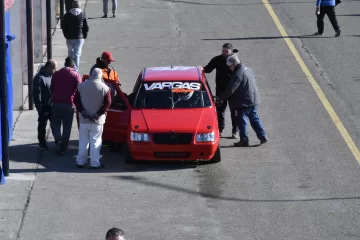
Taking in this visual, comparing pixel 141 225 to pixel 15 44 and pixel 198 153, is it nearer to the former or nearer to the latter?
pixel 198 153

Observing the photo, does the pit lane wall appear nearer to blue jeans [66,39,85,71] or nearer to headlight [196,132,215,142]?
→ blue jeans [66,39,85,71]

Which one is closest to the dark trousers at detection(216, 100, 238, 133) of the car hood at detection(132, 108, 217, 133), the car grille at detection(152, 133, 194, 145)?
the car hood at detection(132, 108, 217, 133)

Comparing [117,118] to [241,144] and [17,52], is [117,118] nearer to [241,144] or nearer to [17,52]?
[241,144]

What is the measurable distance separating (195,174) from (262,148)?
1983mm

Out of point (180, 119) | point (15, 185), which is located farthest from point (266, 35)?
point (15, 185)

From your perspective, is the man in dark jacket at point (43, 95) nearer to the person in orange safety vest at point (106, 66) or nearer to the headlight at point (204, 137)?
the person in orange safety vest at point (106, 66)

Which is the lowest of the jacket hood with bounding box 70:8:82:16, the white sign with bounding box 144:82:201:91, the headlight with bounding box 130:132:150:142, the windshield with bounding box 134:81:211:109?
the headlight with bounding box 130:132:150:142

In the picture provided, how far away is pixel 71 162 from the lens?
54.0 ft

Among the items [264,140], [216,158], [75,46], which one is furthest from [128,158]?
[75,46]

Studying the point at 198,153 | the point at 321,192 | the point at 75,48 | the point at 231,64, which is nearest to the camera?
the point at 321,192

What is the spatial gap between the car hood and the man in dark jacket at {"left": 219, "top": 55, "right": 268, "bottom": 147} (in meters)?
0.93

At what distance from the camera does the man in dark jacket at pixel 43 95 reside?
16781mm

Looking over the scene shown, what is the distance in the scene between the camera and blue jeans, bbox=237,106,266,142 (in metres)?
17.1

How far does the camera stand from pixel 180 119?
1594cm
